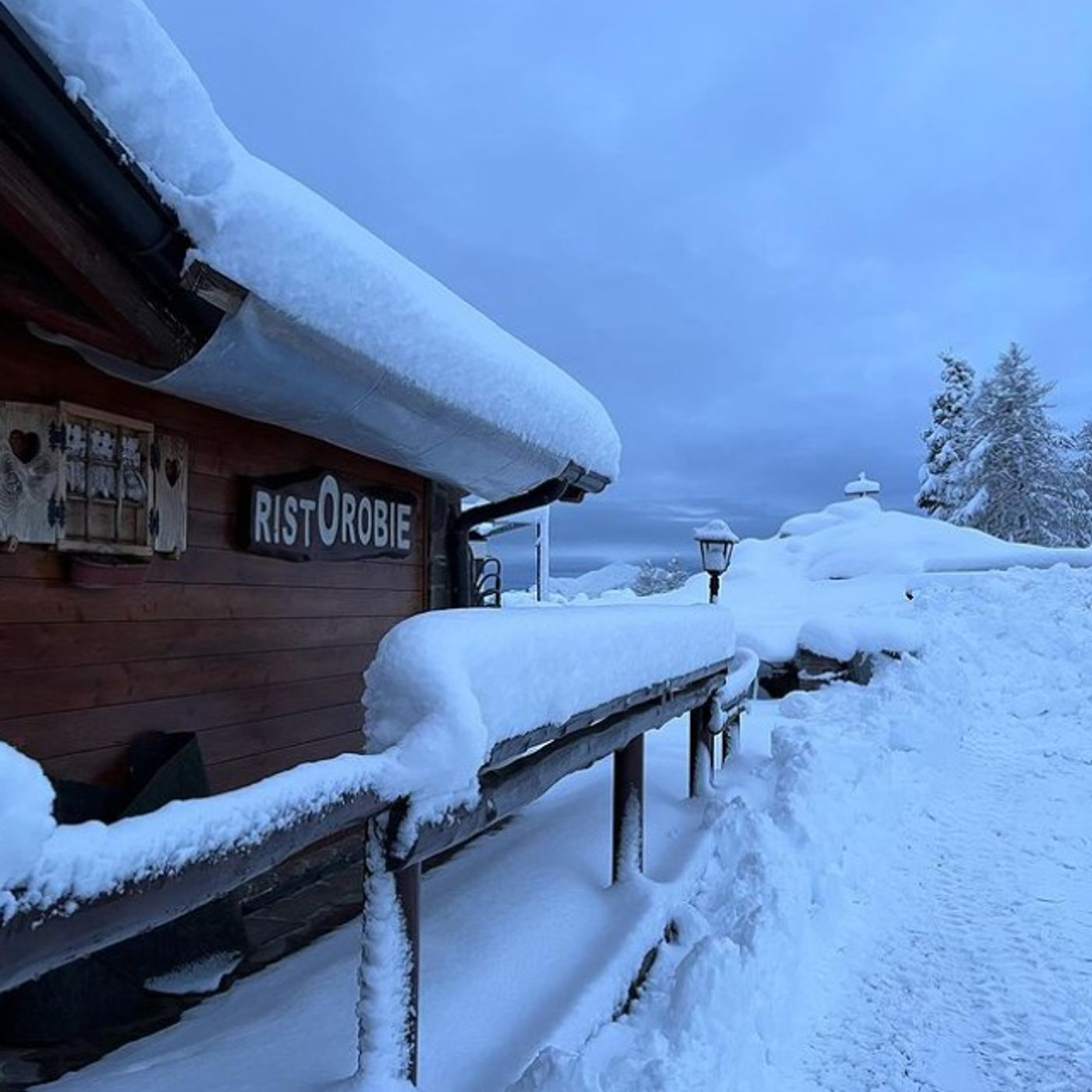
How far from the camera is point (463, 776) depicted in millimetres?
2277

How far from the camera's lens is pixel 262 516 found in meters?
4.25

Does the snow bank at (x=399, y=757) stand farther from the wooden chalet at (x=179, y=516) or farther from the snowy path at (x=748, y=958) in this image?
the snowy path at (x=748, y=958)

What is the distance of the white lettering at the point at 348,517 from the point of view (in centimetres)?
497

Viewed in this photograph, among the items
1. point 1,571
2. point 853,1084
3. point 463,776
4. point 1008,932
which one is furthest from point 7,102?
point 1008,932

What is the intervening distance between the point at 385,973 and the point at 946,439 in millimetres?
35796

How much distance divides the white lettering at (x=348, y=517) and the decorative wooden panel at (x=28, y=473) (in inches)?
75.3

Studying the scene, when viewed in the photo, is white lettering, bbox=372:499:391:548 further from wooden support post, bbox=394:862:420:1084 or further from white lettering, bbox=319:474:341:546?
wooden support post, bbox=394:862:420:1084

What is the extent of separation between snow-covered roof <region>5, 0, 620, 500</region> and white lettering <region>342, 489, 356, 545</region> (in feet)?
1.34

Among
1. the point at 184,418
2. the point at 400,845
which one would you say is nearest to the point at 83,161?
the point at 184,418

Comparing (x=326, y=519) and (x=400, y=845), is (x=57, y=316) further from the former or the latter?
(x=326, y=519)

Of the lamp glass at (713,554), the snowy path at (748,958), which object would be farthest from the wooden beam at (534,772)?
the lamp glass at (713,554)

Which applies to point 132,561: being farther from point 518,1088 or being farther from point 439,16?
point 439,16

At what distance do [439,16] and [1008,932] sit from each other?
29.8 feet

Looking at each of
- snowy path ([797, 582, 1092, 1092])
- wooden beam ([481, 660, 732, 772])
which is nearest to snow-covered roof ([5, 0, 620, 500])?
wooden beam ([481, 660, 732, 772])
